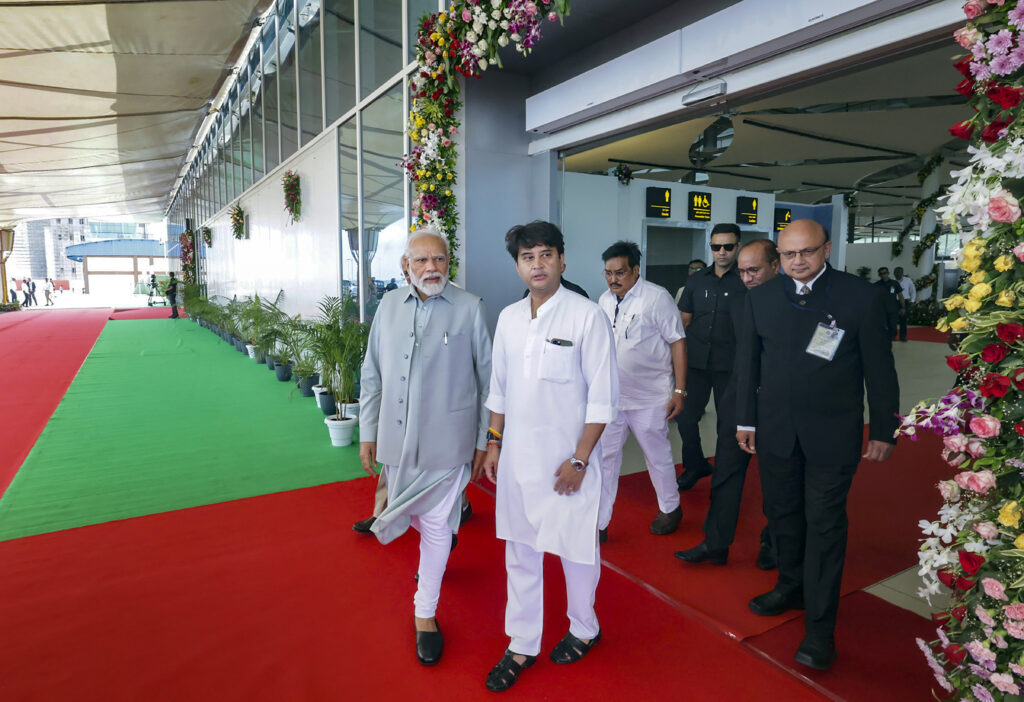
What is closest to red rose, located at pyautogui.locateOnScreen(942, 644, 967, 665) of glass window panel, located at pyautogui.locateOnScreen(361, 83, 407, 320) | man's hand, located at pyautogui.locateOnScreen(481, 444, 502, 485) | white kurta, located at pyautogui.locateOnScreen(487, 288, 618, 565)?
white kurta, located at pyautogui.locateOnScreen(487, 288, 618, 565)

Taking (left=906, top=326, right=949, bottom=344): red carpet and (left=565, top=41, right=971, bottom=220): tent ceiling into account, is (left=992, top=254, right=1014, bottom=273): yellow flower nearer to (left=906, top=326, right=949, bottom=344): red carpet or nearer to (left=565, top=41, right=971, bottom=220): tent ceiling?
(left=565, top=41, right=971, bottom=220): tent ceiling

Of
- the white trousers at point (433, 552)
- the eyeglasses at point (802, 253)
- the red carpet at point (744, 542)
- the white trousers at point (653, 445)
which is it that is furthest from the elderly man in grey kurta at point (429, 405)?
the eyeglasses at point (802, 253)

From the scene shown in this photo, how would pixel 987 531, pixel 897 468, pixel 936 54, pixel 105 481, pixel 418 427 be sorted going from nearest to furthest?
pixel 987 531 → pixel 418 427 → pixel 105 481 → pixel 897 468 → pixel 936 54

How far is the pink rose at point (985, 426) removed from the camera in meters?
→ 1.63

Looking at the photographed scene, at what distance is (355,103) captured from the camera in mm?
7168

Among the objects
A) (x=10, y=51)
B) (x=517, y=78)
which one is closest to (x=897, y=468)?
(x=517, y=78)

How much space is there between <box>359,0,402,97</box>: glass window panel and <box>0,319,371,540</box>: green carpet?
3729 millimetres

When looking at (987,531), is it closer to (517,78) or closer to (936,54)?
(517,78)

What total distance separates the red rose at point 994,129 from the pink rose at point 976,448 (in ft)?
2.73

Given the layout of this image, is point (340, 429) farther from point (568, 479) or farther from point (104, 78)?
point (104, 78)

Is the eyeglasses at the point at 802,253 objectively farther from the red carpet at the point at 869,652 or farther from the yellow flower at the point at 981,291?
the red carpet at the point at 869,652

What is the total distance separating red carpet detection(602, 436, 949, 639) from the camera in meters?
2.88

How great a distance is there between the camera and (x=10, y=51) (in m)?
7.69

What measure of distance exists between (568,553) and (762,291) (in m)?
1.39
